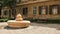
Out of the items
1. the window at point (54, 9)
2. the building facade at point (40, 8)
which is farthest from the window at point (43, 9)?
the window at point (54, 9)

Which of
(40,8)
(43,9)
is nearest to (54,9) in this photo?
(43,9)

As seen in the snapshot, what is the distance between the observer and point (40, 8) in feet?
107

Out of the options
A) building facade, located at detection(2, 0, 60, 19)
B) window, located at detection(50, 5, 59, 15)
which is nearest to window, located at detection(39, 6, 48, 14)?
building facade, located at detection(2, 0, 60, 19)

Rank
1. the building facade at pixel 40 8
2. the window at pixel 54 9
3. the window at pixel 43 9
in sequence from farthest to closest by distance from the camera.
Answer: the window at pixel 43 9 → the building facade at pixel 40 8 → the window at pixel 54 9

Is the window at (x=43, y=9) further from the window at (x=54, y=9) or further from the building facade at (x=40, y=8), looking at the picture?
the window at (x=54, y=9)

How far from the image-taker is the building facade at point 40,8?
30375 millimetres

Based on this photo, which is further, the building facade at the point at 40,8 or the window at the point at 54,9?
the building facade at the point at 40,8

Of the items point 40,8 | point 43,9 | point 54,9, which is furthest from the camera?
point 40,8

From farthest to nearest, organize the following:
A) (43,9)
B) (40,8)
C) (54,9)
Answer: (40,8), (43,9), (54,9)

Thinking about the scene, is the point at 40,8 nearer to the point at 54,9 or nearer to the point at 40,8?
the point at 40,8

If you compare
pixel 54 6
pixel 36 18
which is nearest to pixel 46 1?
pixel 54 6

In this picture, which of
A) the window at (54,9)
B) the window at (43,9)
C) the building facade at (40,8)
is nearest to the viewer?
the window at (54,9)

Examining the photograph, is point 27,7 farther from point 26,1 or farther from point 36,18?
point 36,18

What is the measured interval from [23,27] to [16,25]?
82 centimetres
